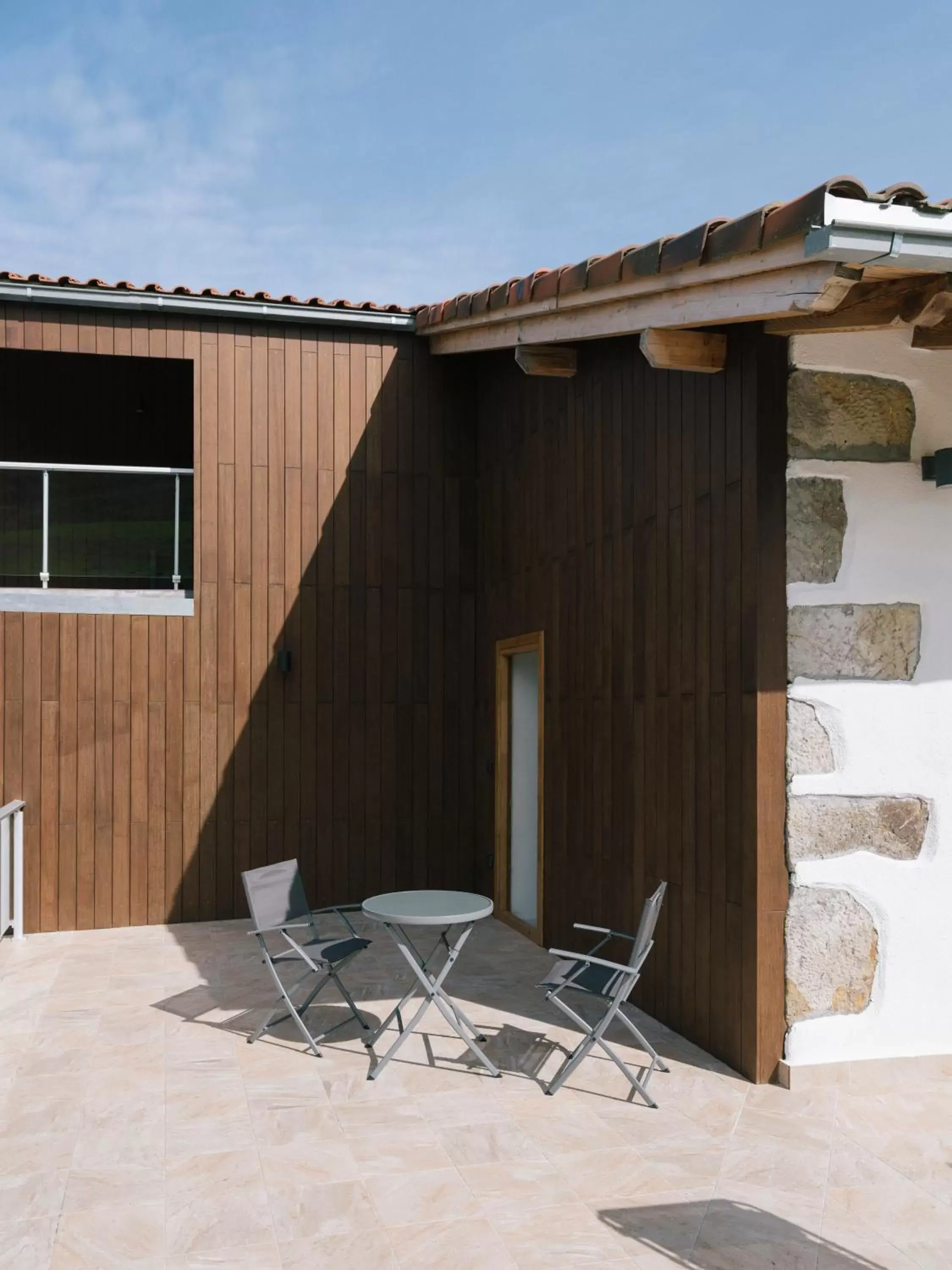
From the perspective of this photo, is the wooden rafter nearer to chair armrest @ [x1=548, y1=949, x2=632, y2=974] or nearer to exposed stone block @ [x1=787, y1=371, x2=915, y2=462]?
exposed stone block @ [x1=787, y1=371, x2=915, y2=462]

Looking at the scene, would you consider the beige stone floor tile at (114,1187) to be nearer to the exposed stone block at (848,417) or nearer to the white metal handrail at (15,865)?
the exposed stone block at (848,417)

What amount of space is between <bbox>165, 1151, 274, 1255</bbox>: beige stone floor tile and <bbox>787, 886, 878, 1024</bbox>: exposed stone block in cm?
222

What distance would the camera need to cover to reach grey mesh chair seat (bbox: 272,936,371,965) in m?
5.13

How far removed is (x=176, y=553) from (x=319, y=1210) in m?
5.37

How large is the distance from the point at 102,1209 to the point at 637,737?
334 cm

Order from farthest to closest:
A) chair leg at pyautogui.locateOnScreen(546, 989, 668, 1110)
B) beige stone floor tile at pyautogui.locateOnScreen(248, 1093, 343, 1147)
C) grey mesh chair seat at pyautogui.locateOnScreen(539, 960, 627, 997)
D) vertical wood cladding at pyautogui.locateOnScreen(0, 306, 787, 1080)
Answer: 1. vertical wood cladding at pyautogui.locateOnScreen(0, 306, 787, 1080)
2. grey mesh chair seat at pyautogui.locateOnScreen(539, 960, 627, 997)
3. chair leg at pyautogui.locateOnScreen(546, 989, 668, 1110)
4. beige stone floor tile at pyautogui.locateOnScreen(248, 1093, 343, 1147)

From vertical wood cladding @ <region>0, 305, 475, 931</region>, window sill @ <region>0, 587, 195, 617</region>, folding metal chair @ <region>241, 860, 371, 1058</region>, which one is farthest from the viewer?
vertical wood cladding @ <region>0, 305, 475, 931</region>

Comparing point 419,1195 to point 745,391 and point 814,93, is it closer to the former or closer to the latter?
point 745,391

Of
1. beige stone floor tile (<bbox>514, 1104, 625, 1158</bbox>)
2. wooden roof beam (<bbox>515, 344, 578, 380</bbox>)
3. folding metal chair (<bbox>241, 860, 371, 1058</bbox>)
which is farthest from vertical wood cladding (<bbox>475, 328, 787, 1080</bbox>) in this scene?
folding metal chair (<bbox>241, 860, 371, 1058</bbox>)

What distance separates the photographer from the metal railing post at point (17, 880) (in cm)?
738

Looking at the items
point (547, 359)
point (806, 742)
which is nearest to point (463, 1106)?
point (806, 742)

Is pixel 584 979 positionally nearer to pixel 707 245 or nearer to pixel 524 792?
pixel 707 245

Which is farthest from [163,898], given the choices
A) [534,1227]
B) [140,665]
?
[534,1227]

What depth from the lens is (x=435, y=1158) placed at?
383 cm
